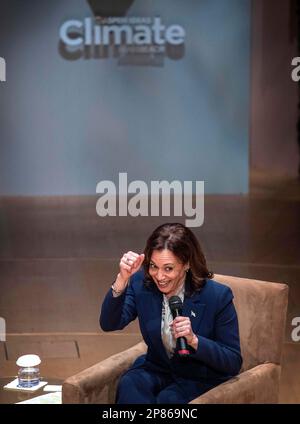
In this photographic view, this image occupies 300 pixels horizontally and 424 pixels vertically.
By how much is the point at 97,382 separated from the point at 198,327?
0.45 meters

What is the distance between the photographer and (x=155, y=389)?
3414 mm

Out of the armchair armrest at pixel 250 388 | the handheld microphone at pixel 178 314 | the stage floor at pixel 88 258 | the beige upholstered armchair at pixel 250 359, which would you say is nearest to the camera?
the handheld microphone at pixel 178 314

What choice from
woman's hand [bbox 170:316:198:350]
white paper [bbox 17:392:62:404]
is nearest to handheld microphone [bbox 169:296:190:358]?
woman's hand [bbox 170:316:198:350]

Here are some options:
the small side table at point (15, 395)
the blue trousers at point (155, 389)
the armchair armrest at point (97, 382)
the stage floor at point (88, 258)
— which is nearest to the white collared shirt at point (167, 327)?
the blue trousers at point (155, 389)

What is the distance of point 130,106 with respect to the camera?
9125 mm

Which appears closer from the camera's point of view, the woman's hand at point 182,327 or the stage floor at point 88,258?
the woman's hand at point 182,327

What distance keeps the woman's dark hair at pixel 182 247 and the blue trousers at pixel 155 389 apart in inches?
14.7

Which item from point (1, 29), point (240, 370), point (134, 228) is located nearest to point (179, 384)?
point (240, 370)

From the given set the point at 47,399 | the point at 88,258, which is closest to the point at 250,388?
the point at 47,399

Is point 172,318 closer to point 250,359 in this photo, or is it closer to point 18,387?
point 250,359

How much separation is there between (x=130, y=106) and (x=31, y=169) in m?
1.24

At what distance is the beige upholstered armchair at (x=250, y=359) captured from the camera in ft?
11.0

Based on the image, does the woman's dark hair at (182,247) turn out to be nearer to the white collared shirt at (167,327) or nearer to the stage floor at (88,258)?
the white collared shirt at (167,327)

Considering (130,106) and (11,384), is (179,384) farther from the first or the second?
(130,106)
